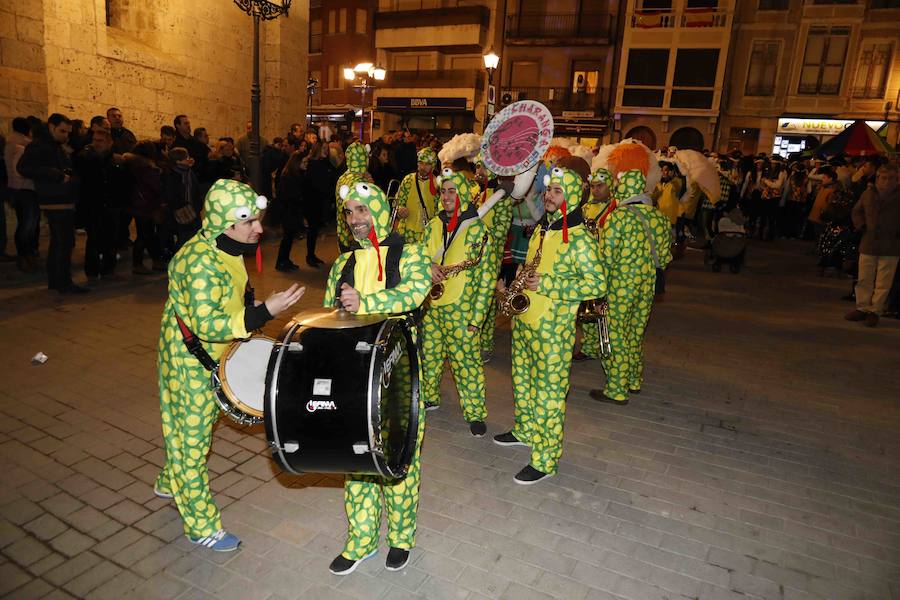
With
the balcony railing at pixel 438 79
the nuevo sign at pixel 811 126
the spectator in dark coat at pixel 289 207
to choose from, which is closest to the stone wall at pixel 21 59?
the spectator in dark coat at pixel 289 207

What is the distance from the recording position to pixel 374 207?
291 cm

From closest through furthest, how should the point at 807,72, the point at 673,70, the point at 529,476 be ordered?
the point at 529,476, the point at 807,72, the point at 673,70

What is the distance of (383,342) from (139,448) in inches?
110

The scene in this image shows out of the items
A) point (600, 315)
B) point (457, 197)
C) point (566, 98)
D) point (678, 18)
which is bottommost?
point (600, 315)

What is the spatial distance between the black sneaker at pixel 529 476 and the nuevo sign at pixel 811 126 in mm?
29903

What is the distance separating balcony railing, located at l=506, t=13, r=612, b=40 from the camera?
31.6 metres

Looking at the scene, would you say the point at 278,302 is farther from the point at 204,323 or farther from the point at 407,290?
the point at 407,290

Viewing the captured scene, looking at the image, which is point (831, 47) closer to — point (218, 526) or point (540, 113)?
point (540, 113)

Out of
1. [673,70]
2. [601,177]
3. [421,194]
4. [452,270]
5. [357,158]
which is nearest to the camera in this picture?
[452,270]

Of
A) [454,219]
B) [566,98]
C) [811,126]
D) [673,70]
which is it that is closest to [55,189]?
[454,219]

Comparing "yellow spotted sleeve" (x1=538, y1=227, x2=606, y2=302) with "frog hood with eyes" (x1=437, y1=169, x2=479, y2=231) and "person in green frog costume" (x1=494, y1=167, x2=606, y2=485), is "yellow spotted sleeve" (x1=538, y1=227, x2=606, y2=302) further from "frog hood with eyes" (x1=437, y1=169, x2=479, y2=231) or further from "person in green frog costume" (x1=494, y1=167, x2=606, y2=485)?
"frog hood with eyes" (x1=437, y1=169, x2=479, y2=231)

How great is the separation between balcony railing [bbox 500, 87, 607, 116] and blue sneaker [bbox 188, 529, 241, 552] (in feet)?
100

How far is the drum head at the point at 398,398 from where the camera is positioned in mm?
2473

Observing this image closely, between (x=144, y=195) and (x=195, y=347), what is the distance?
6463mm
